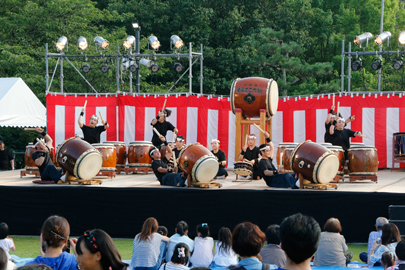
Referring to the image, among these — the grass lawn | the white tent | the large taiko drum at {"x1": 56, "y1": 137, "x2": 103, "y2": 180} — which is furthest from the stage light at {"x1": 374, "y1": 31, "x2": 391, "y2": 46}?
the white tent

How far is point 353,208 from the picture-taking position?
7531mm

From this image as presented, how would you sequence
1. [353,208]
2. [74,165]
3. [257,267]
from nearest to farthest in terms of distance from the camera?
1. [257,267]
2. [353,208]
3. [74,165]

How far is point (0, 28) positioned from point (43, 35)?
4.43 feet

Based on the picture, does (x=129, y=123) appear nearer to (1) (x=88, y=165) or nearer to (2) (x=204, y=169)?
(1) (x=88, y=165)

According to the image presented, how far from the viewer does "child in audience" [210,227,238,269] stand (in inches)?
219

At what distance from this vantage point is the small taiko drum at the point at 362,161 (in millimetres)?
8953

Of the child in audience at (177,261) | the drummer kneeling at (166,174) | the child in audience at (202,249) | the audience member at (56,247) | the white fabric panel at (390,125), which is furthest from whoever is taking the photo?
the white fabric panel at (390,125)

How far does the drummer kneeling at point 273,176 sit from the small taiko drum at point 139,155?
294 cm

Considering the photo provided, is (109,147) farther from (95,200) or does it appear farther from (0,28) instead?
(0,28)

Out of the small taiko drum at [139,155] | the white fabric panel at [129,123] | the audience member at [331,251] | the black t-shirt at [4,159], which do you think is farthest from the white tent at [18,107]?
the audience member at [331,251]

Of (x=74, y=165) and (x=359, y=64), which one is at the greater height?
(x=359, y=64)

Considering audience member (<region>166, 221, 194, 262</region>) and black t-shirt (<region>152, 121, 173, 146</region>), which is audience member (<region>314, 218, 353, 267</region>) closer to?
audience member (<region>166, 221, 194, 262</region>)

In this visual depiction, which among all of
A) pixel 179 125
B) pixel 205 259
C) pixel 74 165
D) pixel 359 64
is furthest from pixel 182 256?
pixel 359 64

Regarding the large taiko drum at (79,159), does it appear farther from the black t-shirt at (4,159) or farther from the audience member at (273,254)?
the audience member at (273,254)
